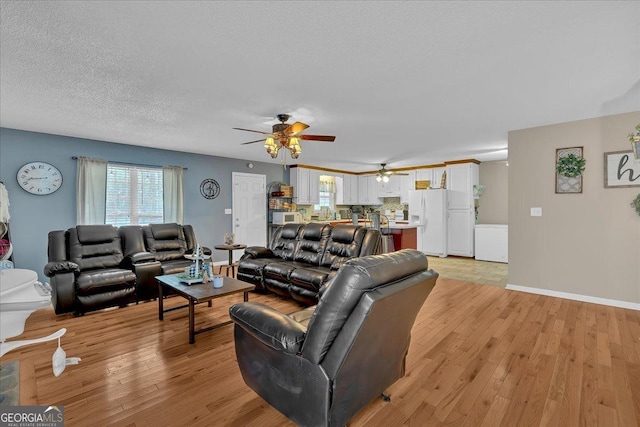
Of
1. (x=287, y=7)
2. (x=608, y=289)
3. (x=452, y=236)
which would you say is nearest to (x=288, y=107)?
(x=287, y=7)

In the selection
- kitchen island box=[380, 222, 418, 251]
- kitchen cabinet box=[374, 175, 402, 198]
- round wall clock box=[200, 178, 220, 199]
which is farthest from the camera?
kitchen cabinet box=[374, 175, 402, 198]

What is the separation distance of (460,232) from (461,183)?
1.20 m

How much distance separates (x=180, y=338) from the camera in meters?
2.91

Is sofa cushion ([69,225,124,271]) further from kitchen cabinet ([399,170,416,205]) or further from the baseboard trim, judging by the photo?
kitchen cabinet ([399,170,416,205])

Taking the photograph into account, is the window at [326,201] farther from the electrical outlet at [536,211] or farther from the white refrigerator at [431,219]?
the electrical outlet at [536,211]

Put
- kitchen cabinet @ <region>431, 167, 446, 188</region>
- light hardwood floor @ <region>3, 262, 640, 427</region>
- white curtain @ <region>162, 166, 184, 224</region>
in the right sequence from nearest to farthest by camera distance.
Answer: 1. light hardwood floor @ <region>3, 262, 640, 427</region>
2. white curtain @ <region>162, 166, 184, 224</region>
3. kitchen cabinet @ <region>431, 167, 446, 188</region>

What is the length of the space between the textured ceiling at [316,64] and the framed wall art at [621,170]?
0.56 meters

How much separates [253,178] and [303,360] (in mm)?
6232

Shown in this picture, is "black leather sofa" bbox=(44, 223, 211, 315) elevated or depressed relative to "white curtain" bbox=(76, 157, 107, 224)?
depressed

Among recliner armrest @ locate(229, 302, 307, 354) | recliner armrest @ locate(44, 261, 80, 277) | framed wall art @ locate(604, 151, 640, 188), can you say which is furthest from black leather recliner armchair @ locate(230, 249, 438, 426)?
framed wall art @ locate(604, 151, 640, 188)

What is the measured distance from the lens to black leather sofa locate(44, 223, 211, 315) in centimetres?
349

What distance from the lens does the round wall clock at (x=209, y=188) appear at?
6516 millimetres

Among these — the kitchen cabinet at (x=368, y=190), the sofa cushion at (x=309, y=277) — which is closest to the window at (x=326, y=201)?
the kitchen cabinet at (x=368, y=190)

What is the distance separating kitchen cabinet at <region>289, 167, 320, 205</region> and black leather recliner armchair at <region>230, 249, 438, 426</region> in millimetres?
6205
